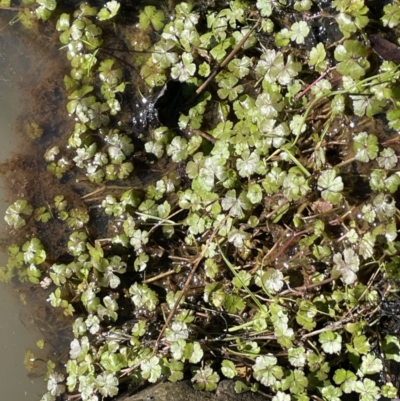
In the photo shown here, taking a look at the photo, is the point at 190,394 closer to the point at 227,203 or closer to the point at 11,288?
the point at 227,203

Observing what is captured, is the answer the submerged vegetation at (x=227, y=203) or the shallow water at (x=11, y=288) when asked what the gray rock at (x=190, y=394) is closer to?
the submerged vegetation at (x=227, y=203)

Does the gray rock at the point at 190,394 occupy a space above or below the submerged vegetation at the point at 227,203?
below

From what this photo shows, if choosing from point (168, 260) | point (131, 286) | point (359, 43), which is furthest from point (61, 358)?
point (359, 43)

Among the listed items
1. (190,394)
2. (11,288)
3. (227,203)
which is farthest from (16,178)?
(190,394)

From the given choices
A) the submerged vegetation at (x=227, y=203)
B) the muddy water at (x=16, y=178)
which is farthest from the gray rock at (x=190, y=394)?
the muddy water at (x=16, y=178)

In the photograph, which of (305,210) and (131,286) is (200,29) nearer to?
(305,210)

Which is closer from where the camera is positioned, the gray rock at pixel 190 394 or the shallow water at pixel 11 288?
the gray rock at pixel 190 394
